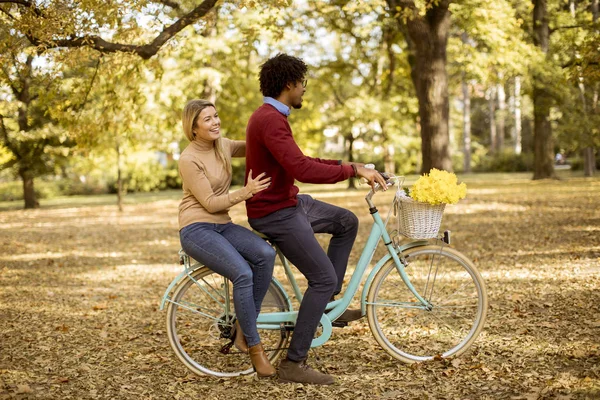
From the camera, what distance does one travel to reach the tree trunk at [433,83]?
15.2 metres

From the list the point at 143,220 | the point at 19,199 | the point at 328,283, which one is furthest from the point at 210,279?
the point at 19,199

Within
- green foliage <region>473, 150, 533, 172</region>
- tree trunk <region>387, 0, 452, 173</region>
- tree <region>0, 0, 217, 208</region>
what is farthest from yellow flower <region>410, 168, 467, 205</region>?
green foliage <region>473, 150, 533, 172</region>

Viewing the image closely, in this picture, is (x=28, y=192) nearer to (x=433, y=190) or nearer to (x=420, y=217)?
(x=420, y=217)

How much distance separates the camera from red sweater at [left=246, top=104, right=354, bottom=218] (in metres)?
4.03

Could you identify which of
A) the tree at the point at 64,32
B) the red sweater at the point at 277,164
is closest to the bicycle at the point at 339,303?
the red sweater at the point at 277,164

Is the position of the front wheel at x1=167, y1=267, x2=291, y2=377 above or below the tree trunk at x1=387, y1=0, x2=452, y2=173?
below

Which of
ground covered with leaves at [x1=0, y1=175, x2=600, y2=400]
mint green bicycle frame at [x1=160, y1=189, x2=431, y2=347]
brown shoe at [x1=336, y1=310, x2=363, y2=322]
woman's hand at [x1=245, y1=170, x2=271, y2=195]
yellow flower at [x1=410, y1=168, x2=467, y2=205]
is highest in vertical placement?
woman's hand at [x1=245, y1=170, x2=271, y2=195]

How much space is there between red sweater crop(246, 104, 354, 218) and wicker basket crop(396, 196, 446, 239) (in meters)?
0.49

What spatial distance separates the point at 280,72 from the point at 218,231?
1054 mm

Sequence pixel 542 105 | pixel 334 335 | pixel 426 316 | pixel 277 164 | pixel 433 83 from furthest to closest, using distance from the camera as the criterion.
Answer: pixel 542 105 < pixel 433 83 < pixel 426 316 < pixel 334 335 < pixel 277 164

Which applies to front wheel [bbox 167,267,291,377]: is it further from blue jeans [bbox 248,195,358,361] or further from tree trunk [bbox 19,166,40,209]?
tree trunk [bbox 19,166,40,209]

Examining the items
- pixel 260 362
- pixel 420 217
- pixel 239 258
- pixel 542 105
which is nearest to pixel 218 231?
pixel 239 258

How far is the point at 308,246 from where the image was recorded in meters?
4.23

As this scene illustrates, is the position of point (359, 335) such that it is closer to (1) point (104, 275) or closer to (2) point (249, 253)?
(2) point (249, 253)
